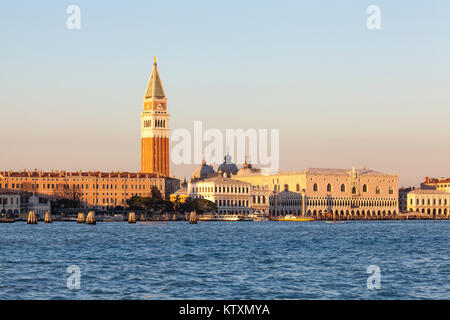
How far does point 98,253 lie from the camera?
116ft

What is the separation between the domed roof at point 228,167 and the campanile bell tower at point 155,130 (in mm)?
14044

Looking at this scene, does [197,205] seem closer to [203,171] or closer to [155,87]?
[155,87]

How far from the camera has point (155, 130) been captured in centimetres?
13588

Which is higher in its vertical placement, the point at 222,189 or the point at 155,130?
the point at 155,130

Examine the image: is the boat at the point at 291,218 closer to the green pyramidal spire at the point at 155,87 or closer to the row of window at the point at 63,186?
the row of window at the point at 63,186

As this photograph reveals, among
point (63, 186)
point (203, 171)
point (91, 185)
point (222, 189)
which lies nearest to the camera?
point (222, 189)

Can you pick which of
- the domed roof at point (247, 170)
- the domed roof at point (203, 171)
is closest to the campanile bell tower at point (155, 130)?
the domed roof at point (203, 171)

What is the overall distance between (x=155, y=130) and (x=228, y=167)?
18.1 m

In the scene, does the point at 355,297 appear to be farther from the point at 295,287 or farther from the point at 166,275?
the point at 166,275

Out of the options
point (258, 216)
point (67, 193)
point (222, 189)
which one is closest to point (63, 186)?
point (67, 193)

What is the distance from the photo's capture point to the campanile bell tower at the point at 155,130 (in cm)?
13438

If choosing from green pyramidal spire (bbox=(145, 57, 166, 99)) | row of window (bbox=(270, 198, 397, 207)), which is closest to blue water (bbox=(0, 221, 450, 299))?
row of window (bbox=(270, 198, 397, 207))

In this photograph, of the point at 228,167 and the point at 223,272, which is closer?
the point at 223,272
